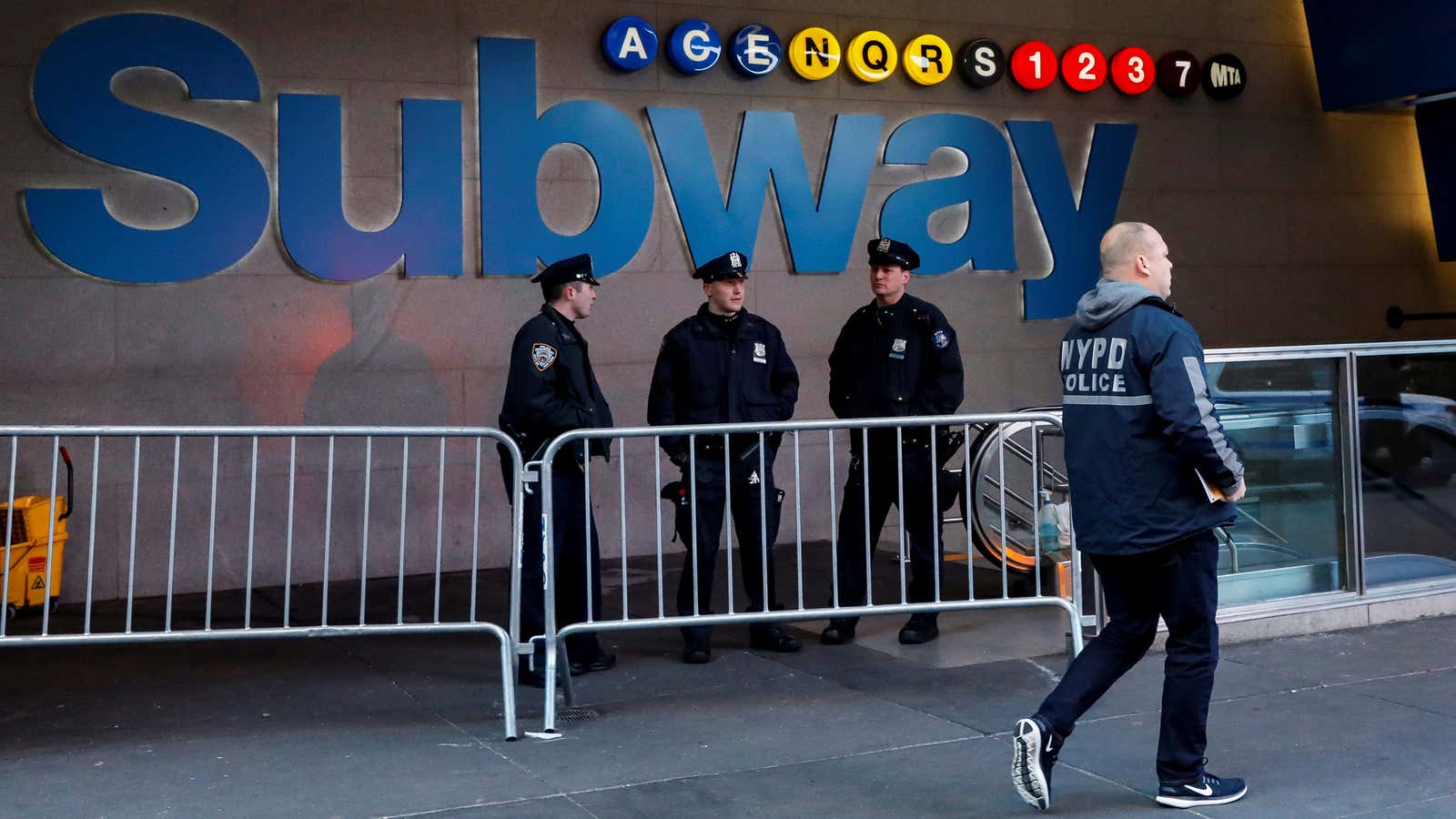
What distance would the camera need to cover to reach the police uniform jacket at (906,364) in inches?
290

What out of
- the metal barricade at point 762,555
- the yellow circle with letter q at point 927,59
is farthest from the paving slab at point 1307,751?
the yellow circle with letter q at point 927,59

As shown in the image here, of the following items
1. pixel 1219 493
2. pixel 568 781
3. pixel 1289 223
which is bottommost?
pixel 568 781

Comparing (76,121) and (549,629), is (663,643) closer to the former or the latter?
(549,629)

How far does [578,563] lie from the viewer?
665 cm

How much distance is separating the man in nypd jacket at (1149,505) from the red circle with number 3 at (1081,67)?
22.2ft

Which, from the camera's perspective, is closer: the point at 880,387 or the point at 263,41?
the point at 880,387

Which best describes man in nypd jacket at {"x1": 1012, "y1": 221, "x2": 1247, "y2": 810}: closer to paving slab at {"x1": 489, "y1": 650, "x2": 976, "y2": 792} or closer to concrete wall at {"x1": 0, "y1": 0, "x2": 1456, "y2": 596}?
paving slab at {"x1": 489, "y1": 650, "x2": 976, "y2": 792}

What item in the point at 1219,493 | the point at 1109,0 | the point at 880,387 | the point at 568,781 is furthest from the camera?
the point at 1109,0

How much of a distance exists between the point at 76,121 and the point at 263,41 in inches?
46.4

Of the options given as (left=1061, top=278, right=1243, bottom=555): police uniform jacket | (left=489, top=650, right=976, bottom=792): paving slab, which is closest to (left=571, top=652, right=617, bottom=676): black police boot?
(left=489, top=650, right=976, bottom=792): paving slab

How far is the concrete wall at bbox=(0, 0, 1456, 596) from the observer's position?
28.3 ft

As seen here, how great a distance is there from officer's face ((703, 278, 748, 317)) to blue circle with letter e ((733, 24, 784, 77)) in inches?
131

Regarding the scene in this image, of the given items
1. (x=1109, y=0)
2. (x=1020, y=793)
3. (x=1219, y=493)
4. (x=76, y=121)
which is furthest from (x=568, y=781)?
(x=1109, y=0)

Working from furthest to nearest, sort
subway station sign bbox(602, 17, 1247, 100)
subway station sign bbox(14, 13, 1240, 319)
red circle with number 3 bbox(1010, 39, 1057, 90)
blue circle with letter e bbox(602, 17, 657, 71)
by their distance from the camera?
1. red circle with number 3 bbox(1010, 39, 1057, 90)
2. subway station sign bbox(602, 17, 1247, 100)
3. blue circle with letter e bbox(602, 17, 657, 71)
4. subway station sign bbox(14, 13, 1240, 319)
